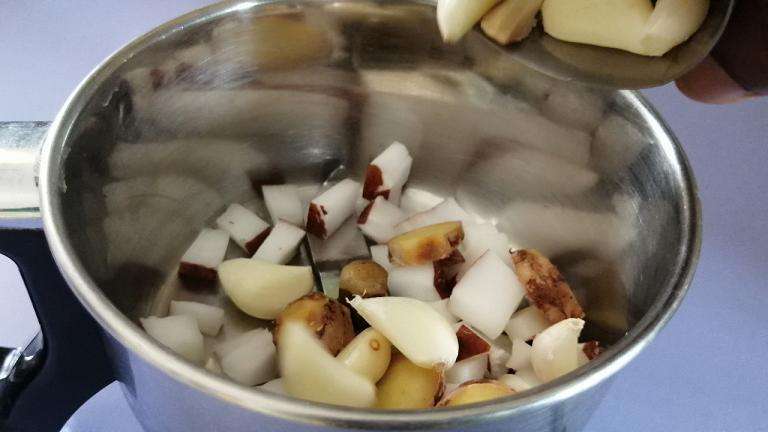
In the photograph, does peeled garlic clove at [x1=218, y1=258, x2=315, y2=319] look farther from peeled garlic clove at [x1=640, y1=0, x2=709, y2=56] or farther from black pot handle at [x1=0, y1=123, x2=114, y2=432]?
peeled garlic clove at [x1=640, y1=0, x2=709, y2=56]

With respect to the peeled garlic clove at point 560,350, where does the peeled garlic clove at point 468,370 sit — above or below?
below

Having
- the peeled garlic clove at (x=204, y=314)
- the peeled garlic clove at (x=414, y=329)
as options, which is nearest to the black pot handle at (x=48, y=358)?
the peeled garlic clove at (x=204, y=314)

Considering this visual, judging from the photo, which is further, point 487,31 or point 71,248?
point 487,31

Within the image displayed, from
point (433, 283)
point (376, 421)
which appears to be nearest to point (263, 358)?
point (433, 283)

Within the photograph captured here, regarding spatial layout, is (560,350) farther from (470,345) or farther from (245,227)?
(245,227)

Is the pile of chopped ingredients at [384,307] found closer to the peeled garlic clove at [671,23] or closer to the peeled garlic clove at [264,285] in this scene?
the peeled garlic clove at [264,285]

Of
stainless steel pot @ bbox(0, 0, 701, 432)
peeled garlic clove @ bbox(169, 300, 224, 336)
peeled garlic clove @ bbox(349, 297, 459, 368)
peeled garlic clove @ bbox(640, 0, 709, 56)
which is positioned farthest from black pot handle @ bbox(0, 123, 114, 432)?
peeled garlic clove @ bbox(640, 0, 709, 56)

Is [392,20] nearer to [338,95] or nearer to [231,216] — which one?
[338,95]
